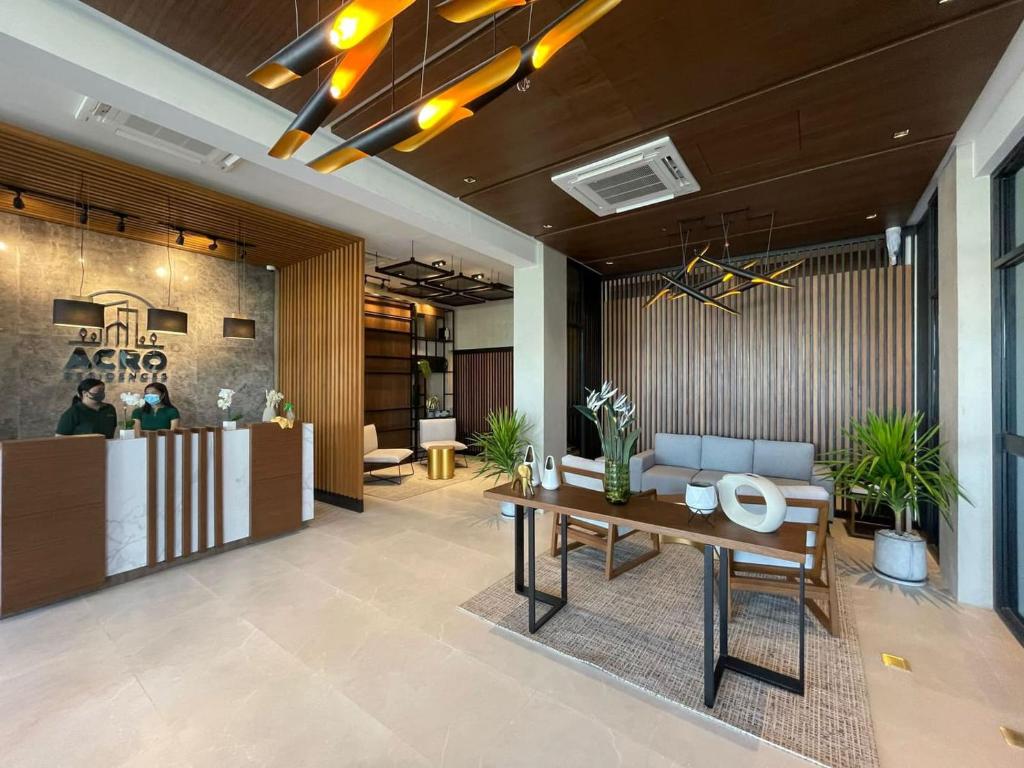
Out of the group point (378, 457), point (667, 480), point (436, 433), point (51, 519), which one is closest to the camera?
point (51, 519)

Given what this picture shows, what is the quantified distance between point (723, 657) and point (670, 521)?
2.78 feet

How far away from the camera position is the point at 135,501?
341 centimetres

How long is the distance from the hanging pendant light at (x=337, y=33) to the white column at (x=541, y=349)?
4355 millimetres

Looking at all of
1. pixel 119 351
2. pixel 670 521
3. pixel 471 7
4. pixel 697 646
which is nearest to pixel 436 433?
pixel 119 351

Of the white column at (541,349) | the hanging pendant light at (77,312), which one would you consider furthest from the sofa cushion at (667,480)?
the hanging pendant light at (77,312)

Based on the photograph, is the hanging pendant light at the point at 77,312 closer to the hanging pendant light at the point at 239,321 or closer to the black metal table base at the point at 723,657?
the hanging pendant light at the point at 239,321

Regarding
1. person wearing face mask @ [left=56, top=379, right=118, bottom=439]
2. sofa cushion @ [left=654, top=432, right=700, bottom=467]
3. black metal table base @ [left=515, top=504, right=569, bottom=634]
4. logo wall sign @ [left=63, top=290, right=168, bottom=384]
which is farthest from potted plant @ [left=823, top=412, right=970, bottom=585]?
logo wall sign @ [left=63, top=290, right=168, bottom=384]

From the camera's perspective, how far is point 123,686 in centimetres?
217

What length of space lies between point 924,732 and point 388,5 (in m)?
3.32

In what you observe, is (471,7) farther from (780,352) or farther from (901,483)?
(780,352)

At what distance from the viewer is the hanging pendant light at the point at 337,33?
1010mm

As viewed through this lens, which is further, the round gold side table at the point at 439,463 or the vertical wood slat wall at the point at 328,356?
the round gold side table at the point at 439,463

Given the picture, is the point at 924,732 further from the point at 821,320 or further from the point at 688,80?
the point at 821,320

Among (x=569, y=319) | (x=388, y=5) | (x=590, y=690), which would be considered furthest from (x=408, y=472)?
(x=388, y=5)
